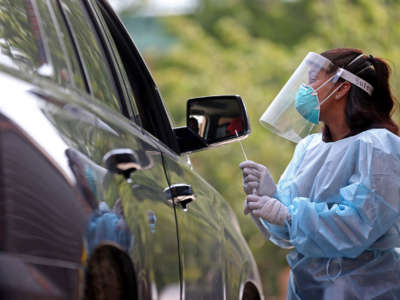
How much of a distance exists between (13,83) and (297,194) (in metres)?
2.09

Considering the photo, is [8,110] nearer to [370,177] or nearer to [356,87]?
[370,177]

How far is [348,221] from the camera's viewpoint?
3059 mm

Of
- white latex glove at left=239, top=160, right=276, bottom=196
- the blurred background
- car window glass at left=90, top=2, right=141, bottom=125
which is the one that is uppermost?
the blurred background

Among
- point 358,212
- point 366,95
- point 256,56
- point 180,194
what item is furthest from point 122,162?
point 256,56

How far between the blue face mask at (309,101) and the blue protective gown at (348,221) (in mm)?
174

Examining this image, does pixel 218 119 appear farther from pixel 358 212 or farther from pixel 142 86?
pixel 358 212

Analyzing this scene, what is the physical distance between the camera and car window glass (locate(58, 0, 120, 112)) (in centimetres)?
224

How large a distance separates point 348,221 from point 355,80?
0.74m

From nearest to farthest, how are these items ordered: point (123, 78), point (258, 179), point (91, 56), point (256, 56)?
1. point (91, 56)
2. point (123, 78)
3. point (258, 179)
4. point (256, 56)

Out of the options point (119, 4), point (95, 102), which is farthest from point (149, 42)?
point (95, 102)

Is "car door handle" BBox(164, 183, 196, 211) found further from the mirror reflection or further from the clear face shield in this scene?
the clear face shield

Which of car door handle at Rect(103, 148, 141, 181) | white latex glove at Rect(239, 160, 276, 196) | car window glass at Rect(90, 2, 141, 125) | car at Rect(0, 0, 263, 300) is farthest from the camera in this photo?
white latex glove at Rect(239, 160, 276, 196)

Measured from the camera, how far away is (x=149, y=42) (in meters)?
21.0

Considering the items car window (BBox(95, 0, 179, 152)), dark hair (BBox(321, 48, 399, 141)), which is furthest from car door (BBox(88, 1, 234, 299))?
dark hair (BBox(321, 48, 399, 141))
